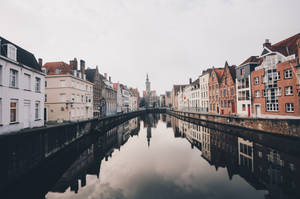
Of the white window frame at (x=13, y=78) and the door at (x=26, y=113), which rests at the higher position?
the white window frame at (x=13, y=78)

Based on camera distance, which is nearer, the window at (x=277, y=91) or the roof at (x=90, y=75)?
the window at (x=277, y=91)

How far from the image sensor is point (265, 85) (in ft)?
78.5

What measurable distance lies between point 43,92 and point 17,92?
476 cm

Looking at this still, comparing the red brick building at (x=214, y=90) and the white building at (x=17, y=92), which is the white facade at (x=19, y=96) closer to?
the white building at (x=17, y=92)

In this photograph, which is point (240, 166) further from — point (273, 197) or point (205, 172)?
point (273, 197)

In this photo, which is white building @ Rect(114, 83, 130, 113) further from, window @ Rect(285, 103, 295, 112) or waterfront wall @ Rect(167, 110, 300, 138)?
window @ Rect(285, 103, 295, 112)

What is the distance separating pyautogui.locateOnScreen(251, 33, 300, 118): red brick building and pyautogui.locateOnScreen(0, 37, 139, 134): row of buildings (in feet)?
103

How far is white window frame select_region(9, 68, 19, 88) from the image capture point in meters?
14.7

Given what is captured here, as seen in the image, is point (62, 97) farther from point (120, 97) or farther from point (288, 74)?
point (120, 97)

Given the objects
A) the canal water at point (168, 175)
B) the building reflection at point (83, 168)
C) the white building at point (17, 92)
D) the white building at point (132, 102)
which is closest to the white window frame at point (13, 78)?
the white building at point (17, 92)

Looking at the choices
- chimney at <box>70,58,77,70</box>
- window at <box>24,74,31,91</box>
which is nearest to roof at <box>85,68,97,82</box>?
chimney at <box>70,58,77,70</box>

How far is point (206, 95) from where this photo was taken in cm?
4641

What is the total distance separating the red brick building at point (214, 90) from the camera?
39.8 m

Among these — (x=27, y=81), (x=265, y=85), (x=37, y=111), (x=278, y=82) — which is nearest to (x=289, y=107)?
(x=278, y=82)
